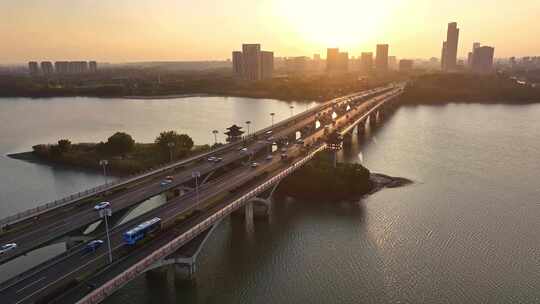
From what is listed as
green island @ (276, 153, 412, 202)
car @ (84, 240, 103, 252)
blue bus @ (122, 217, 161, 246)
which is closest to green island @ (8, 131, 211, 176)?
green island @ (276, 153, 412, 202)

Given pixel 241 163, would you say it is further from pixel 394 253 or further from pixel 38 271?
pixel 38 271

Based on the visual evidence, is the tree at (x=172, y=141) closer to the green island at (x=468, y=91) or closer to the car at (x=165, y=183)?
the car at (x=165, y=183)

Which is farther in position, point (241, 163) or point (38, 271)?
point (241, 163)

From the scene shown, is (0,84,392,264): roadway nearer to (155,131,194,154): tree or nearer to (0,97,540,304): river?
(0,97,540,304): river

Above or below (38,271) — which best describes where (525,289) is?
below

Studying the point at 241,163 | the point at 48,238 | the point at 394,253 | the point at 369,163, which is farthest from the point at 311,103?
the point at 48,238

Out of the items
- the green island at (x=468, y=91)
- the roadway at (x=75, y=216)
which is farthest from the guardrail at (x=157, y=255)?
the green island at (x=468, y=91)
